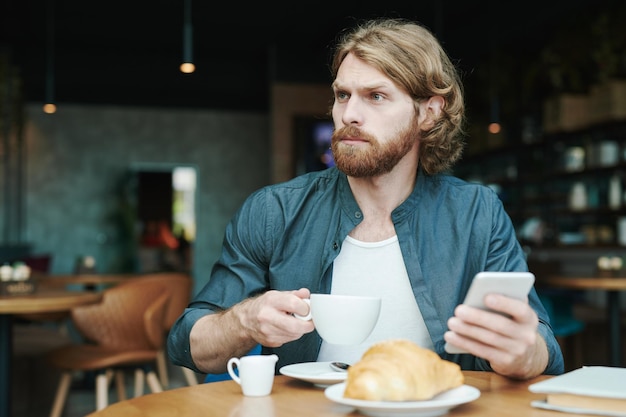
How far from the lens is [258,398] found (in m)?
1.25

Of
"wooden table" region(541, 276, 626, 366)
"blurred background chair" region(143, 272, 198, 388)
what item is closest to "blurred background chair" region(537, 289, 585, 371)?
"wooden table" region(541, 276, 626, 366)

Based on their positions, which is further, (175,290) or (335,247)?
(175,290)

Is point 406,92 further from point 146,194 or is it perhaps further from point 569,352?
point 146,194

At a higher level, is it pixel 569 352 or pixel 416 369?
pixel 416 369

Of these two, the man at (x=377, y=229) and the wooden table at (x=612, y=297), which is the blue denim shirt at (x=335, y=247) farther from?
the wooden table at (x=612, y=297)

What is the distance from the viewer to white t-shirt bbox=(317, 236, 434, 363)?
1.65 m

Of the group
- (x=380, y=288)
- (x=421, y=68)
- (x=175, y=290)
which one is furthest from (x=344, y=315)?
(x=175, y=290)

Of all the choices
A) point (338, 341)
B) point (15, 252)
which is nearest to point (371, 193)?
point (338, 341)

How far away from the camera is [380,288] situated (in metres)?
1.69

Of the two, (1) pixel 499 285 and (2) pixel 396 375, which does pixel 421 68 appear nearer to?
(1) pixel 499 285

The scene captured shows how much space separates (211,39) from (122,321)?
6.87 m

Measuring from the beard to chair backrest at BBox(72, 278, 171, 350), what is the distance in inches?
108

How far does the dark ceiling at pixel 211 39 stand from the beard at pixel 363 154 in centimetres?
692

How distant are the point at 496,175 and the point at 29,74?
6662 millimetres
